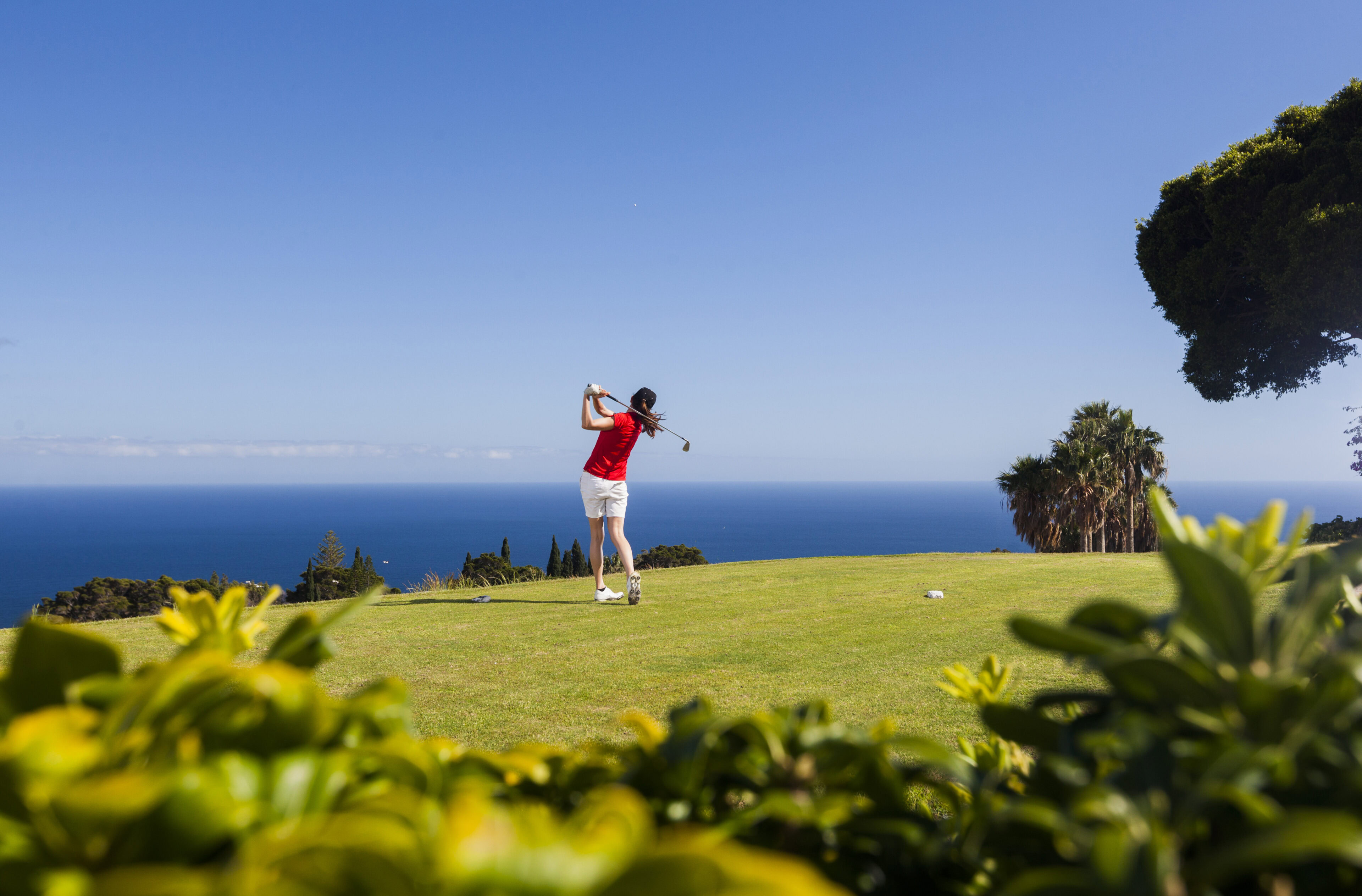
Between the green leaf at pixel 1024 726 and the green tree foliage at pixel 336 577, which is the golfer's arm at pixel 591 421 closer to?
the green leaf at pixel 1024 726

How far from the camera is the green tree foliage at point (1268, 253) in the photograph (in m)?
15.6

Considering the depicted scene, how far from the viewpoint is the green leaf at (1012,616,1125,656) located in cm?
70

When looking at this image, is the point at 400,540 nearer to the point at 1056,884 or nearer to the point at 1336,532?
the point at 1336,532

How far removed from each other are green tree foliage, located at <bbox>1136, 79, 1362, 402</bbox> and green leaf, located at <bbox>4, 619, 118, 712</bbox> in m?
20.9

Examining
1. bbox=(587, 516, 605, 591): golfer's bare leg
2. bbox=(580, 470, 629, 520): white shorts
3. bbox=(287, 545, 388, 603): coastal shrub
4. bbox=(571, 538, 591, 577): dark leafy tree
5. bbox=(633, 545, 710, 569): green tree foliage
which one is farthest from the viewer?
bbox=(571, 538, 591, 577): dark leafy tree

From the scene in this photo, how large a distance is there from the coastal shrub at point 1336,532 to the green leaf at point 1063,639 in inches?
805

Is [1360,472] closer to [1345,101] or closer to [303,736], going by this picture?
[1345,101]

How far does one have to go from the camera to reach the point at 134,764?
62 cm

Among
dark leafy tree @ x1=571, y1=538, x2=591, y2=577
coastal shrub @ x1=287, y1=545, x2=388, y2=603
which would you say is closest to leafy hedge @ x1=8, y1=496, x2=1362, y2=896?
coastal shrub @ x1=287, y1=545, x2=388, y2=603

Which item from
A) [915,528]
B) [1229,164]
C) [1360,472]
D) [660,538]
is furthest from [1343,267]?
[915,528]

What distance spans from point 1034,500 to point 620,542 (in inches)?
1135

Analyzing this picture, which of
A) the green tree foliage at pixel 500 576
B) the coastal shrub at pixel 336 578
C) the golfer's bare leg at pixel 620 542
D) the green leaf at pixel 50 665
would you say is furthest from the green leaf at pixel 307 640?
the coastal shrub at pixel 336 578

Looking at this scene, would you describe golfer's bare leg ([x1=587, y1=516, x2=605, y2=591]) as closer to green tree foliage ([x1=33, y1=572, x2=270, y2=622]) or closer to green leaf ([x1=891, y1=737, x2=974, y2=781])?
green leaf ([x1=891, y1=737, x2=974, y2=781])

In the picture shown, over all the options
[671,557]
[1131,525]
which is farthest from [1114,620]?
[1131,525]
